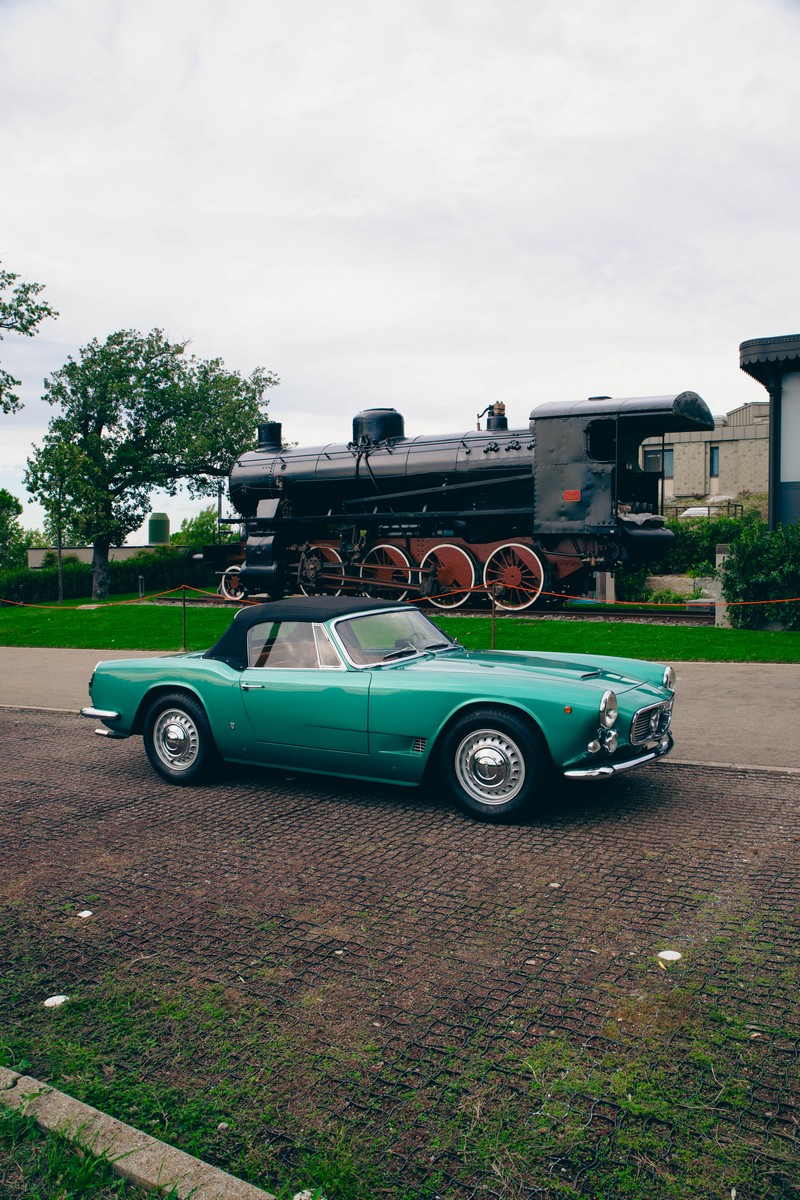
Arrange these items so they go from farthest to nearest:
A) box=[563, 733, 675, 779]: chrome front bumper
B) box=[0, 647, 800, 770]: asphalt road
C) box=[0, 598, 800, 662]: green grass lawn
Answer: box=[0, 598, 800, 662]: green grass lawn < box=[0, 647, 800, 770]: asphalt road < box=[563, 733, 675, 779]: chrome front bumper

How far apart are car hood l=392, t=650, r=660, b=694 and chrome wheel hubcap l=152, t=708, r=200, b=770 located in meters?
1.68

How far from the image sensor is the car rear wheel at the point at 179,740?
6.66 metres

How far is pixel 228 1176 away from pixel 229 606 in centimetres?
1886

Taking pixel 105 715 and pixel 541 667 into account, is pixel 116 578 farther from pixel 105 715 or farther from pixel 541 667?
pixel 541 667

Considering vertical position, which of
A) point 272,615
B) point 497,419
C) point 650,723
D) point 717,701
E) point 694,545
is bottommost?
point 717,701

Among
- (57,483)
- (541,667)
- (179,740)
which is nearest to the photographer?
(541,667)

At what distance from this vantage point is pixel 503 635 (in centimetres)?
1455

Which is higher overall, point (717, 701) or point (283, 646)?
point (283, 646)

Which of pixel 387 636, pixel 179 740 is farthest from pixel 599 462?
pixel 179 740

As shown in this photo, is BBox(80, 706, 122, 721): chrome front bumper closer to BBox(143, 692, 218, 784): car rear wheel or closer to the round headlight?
BBox(143, 692, 218, 784): car rear wheel

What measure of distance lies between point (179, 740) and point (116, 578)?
1205 inches

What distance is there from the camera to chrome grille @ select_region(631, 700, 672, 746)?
18.7 feet

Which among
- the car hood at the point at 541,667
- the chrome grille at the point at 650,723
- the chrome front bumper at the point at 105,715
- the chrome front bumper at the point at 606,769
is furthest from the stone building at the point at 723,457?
the chrome front bumper at the point at 606,769

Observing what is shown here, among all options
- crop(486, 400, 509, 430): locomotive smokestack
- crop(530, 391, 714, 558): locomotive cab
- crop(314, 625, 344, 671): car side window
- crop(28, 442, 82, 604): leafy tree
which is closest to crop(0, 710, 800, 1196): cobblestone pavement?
crop(314, 625, 344, 671): car side window
